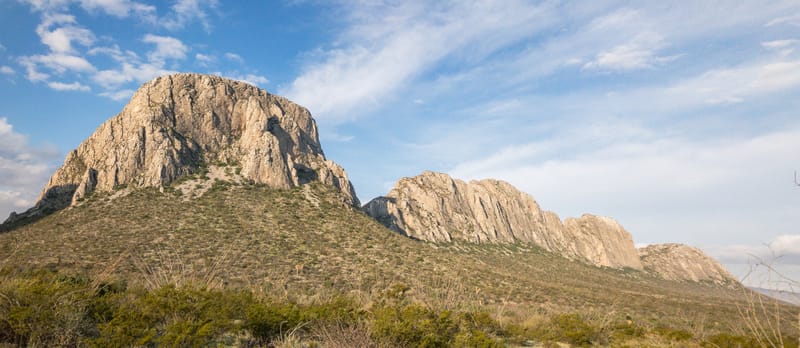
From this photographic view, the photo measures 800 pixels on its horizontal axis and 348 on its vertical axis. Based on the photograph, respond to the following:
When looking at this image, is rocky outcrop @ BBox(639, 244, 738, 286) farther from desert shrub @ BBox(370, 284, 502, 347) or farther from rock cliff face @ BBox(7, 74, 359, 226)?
desert shrub @ BBox(370, 284, 502, 347)

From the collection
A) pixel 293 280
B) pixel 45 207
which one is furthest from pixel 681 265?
pixel 45 207

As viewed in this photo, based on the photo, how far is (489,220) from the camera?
119m

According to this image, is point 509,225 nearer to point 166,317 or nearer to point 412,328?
point 412,328

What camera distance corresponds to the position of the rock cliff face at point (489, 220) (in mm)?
100188

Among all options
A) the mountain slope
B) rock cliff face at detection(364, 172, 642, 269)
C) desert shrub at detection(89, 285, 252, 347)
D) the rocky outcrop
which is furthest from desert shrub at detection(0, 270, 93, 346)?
the rocky outcrop

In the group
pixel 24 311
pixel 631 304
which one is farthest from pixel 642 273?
pixel 24 311

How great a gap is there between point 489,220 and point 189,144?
3435 inches

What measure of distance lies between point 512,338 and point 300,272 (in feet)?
79.8

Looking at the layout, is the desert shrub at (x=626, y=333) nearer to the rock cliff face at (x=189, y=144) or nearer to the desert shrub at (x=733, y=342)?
the desert shrub at (x=733, y=342)

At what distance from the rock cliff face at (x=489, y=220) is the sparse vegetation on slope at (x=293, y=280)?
122 feet

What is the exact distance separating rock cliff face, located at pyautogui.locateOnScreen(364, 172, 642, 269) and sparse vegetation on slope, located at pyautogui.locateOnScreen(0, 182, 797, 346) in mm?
37213

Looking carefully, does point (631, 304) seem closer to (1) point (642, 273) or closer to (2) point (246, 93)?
(2) point (246, 93)

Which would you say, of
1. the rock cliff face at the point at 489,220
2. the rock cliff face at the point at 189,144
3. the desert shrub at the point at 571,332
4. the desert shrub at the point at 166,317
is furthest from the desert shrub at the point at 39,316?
the rock cliff face at the point at 489,220

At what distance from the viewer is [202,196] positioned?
52344 mm
